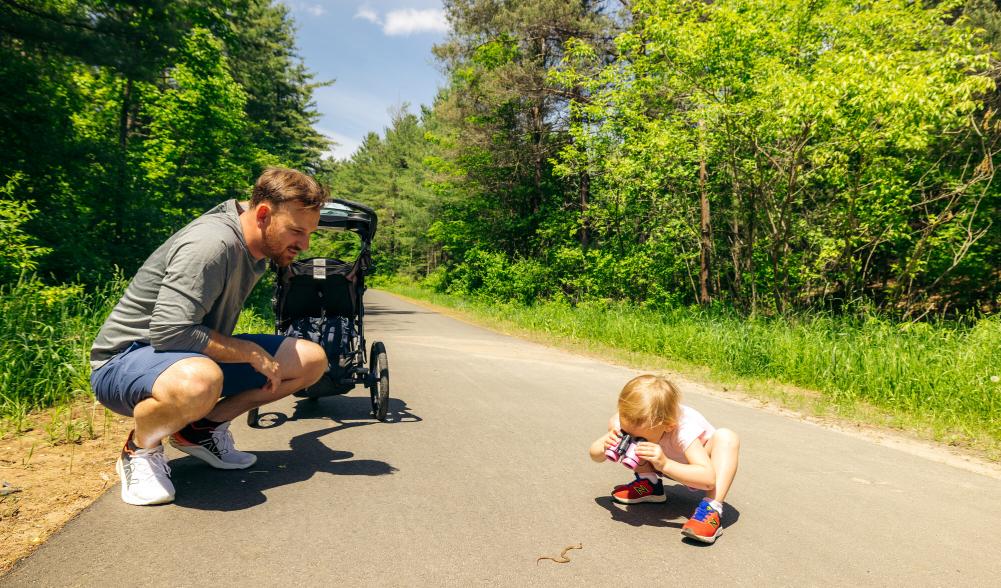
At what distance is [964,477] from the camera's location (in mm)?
3932

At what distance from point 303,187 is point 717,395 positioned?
553 cm

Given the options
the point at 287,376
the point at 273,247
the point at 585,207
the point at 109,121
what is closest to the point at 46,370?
the point at 287,376

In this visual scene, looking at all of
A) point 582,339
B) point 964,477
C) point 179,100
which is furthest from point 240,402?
point 179,100

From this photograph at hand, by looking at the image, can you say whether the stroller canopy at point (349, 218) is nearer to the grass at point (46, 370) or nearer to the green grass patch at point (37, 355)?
the grass at point (46, 370)

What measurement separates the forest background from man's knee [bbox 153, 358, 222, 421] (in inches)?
91.3

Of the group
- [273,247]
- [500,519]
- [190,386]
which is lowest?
[500,519]

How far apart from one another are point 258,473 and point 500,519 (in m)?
1.61

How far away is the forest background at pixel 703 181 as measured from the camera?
6.91 metres

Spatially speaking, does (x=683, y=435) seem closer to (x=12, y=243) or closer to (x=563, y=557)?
(x=563, y=557)

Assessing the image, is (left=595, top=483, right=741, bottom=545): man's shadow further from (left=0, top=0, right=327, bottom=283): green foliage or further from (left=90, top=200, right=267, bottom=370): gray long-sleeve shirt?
(left=0, top=0, right=327, bottom=283): green foliage

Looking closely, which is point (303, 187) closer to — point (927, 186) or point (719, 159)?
point (719, 159)

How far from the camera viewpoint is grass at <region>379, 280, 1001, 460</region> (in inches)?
217

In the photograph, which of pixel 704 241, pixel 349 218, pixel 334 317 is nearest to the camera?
pixel 334 317

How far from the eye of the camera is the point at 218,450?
3486 millimetres
